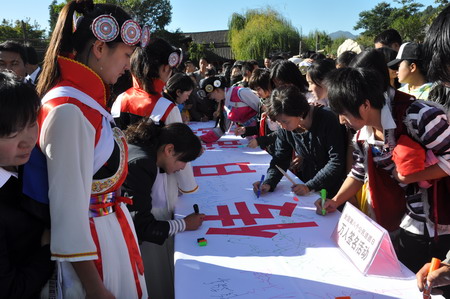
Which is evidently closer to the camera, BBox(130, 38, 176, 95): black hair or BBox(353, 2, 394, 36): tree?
BBox(130, 38, 176, 95): black hair

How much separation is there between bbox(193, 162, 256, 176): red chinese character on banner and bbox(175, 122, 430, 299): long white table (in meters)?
0.32

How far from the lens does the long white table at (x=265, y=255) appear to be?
997 mm

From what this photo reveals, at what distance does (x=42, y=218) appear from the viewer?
0.85 m

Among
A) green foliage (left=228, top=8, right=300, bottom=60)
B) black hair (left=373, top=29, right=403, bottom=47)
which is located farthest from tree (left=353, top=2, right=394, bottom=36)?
black hair (left=373, top=29, right=403, bottom=47)

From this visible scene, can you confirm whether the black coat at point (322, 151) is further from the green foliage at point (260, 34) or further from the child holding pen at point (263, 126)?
the green foliage at point (260, 34)

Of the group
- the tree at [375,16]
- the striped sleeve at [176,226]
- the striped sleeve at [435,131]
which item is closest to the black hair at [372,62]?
the striped sleeve at [435,131]

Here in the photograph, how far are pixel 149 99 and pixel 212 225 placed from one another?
2.75ft

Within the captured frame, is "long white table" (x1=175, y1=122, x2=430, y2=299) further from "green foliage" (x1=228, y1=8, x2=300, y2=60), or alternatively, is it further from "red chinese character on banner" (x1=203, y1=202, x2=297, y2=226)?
"green foliage" (x1=228, y1=8, x2=300, y2=60)

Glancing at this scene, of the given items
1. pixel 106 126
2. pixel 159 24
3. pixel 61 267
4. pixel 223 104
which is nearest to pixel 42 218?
pixel 61 267

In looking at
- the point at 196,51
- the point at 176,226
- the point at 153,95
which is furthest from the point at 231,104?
the point at 196,51

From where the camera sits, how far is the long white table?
1.00m

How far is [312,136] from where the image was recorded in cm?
190

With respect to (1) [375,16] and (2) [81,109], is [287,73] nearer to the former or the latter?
(2) [81,109]

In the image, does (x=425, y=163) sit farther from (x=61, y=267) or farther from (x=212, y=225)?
(x=61, y=267)
